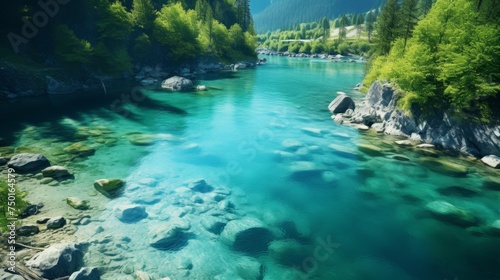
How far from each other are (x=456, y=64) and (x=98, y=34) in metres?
67.2

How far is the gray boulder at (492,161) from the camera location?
26688 mm

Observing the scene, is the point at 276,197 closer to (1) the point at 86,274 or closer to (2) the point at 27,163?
(1) the point at 86,274

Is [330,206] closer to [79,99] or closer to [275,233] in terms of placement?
[275,233]

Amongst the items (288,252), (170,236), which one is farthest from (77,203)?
(288,252)

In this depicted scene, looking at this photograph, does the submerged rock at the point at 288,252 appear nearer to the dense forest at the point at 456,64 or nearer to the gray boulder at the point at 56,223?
the gray boulder at the point at 56,223

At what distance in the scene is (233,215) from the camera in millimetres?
19734

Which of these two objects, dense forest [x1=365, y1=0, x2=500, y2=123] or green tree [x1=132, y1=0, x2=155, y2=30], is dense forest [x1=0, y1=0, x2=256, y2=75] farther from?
dense forest [x1=365, y1=0, x2=500, y2=123]

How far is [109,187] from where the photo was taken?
837 inches

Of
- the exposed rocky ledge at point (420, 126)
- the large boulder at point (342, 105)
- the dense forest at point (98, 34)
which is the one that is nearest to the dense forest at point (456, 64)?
the exposed rocky ledge at point (420, 126)

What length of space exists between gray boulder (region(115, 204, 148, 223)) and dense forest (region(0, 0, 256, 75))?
154 feet

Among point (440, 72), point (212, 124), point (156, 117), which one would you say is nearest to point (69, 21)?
point (156, 117)

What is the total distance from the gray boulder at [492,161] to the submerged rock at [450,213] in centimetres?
921

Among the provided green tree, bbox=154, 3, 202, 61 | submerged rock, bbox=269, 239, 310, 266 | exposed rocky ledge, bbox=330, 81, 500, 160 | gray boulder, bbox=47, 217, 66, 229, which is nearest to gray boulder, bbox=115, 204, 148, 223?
gray boulder, bbox=47, 217, 66, 229

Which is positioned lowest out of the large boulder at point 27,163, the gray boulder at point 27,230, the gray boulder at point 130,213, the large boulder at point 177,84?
the gray boulder at point 130,213
